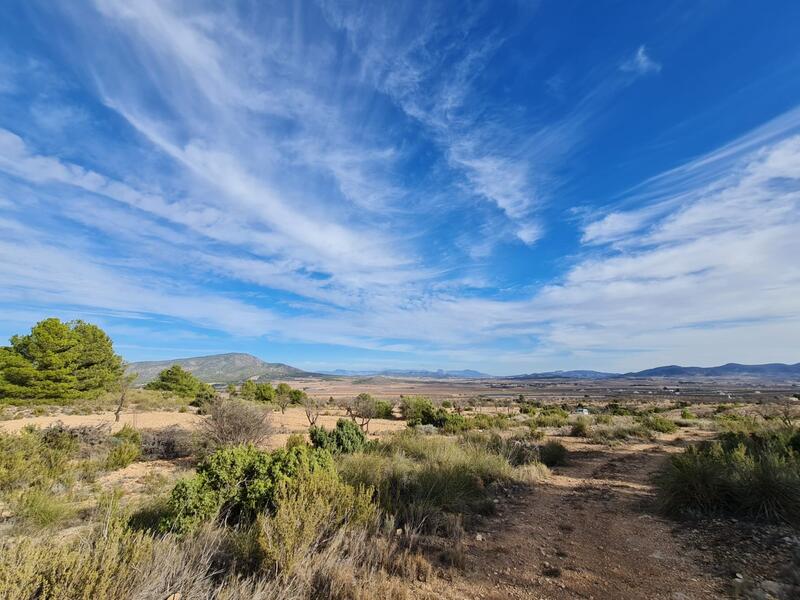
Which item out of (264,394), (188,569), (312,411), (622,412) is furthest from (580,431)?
(264,394)

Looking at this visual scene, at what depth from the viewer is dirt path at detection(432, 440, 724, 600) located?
14.0ft

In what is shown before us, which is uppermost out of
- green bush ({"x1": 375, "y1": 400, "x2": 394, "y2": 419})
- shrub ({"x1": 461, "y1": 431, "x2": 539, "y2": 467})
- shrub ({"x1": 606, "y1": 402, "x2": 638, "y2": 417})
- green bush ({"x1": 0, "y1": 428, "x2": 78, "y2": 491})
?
green bush ({"x1": 0, "y1": 428, "x2": 78, "y2": 491})

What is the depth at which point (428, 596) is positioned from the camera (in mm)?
4078

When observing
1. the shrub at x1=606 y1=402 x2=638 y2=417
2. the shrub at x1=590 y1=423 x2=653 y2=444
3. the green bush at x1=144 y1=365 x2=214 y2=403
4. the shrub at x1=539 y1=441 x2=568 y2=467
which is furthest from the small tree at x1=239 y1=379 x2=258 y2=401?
the shrub at x1=606 y1=402 x2=638 y2=417

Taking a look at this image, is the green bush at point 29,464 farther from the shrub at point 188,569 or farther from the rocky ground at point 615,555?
the rocky ground at point 615,555

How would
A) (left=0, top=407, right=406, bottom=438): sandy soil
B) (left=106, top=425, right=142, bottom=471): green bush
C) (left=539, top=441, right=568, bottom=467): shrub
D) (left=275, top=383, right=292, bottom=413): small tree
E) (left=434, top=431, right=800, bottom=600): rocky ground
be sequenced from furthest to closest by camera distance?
(left=275, top=383, right=292, bottom=413): small tree, (left=0, top=407, right=406, bottom=438): sandy soil, (left=539, top=441, right=568, bottom=467): shrub, (left=106, top=425, right=142, bottom=471): green bush, (left=434, top=431, right=800, bottom=600): rocky ground

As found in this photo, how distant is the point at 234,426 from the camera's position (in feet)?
39.9

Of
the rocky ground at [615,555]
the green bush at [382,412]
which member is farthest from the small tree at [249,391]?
the rocky ground at [615,555]

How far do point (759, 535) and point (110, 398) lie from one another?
37516 mm

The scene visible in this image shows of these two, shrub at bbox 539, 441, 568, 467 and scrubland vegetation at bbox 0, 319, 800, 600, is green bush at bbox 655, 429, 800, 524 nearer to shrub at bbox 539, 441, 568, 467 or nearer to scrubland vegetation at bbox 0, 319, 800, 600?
scrubland vegetation at bbox 0, 319, 800, 600

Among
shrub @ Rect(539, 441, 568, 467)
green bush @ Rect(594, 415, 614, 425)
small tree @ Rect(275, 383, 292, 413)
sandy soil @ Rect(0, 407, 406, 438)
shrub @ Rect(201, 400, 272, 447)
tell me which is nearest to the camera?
shrub @ Rect(539, 441, 568, 467)

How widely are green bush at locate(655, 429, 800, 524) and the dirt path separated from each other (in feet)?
2.01

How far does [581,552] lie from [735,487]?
3194 mm

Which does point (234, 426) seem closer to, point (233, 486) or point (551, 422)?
point (233, 486)
